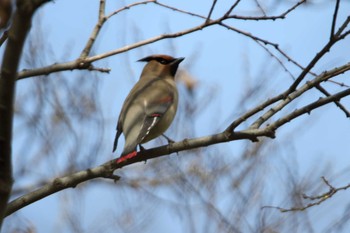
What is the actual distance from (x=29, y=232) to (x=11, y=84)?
2715 mm

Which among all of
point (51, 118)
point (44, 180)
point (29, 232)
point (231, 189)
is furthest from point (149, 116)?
point (44, 180)

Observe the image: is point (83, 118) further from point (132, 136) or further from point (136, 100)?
point (132, 136)

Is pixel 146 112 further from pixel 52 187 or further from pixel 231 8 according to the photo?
pixel 52 187

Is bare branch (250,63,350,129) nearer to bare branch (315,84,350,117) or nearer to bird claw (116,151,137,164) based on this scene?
bare branch (315,84,350,117)

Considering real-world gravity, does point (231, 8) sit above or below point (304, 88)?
above

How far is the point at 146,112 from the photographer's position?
4.71 meters

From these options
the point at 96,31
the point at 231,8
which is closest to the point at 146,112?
the point at 96,31

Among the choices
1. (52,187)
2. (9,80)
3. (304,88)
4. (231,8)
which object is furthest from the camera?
(231,8)

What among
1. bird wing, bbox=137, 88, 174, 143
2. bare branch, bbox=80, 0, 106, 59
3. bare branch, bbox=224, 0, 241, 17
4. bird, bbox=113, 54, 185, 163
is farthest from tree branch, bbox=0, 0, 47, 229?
bird wing, bbox=137, 88, 174, 143

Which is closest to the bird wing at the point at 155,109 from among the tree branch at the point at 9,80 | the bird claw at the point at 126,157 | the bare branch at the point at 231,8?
the bird claw at the point at 126,157

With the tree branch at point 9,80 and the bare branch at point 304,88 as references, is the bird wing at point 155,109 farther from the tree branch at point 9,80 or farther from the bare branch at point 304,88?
the tree branch at point 9,80

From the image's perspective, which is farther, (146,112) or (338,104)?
(146,112)

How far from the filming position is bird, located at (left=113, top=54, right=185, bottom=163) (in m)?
4.43

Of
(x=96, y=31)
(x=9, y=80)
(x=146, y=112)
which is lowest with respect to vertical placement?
(x=146, y=112)
